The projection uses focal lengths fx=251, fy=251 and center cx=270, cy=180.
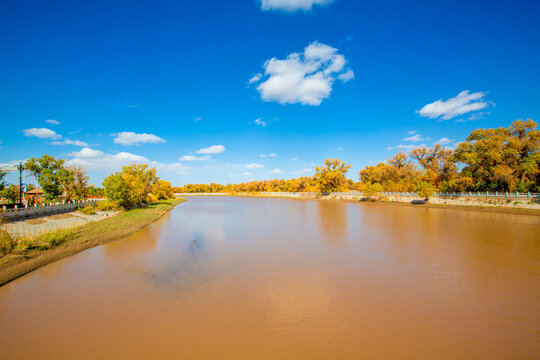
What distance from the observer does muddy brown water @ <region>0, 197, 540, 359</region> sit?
4.91 metres

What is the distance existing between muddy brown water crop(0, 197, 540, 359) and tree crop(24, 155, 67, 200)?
83.1 feet

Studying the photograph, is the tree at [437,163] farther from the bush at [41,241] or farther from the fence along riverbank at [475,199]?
the bush at [41,241]

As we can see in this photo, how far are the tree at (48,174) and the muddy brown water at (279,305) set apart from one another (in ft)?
83.1

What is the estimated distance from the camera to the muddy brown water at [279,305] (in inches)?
193

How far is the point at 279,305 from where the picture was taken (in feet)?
21.8

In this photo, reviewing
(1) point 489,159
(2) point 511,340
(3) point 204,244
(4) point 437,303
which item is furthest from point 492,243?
(1) point 489,159

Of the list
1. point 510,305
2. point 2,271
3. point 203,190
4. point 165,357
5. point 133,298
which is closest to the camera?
point 165,357


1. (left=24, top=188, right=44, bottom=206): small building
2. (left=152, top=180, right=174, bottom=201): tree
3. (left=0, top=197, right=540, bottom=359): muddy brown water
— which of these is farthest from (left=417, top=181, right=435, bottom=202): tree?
(left=24, top=188, right=44, bottom=206): small building

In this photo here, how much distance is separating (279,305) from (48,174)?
119 feet

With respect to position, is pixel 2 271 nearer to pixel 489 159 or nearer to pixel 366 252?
pixel 366 252

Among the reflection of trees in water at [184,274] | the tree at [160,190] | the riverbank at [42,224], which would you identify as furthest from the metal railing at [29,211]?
the tree at [160,190]

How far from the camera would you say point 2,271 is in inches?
359

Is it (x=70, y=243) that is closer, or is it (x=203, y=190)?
(x=70, y=243)

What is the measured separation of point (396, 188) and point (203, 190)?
114m
